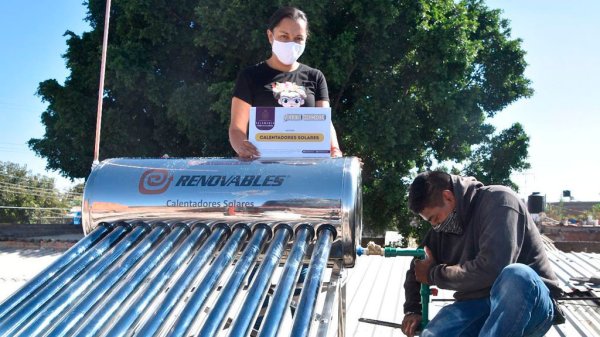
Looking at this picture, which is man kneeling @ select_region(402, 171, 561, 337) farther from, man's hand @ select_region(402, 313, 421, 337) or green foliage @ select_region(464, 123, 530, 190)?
green foliage @ select_region(464, 123, 530, 190)

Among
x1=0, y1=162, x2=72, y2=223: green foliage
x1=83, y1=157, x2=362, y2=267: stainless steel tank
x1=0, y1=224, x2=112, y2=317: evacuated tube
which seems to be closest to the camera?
x1=0, y1=224, x2=112, y2=317: evacuated tube

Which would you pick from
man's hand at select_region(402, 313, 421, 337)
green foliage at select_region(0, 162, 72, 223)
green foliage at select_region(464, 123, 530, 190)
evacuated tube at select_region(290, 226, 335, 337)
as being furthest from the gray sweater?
green foliage at select_region(0, 162, 72, 223)

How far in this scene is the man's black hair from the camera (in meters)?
2.60

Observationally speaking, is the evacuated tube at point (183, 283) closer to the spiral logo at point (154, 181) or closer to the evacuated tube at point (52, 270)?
the spiral logo at point (154, 181)

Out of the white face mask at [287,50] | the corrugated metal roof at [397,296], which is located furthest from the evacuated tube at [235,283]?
the corrugated metal roof at [397,296]

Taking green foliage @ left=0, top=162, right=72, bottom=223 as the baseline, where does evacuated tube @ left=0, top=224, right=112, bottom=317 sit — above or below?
above

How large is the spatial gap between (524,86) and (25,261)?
14375mm

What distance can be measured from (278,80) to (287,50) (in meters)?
0.18

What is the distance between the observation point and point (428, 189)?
2.60 meters

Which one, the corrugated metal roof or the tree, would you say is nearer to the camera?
the corrugated metal roof

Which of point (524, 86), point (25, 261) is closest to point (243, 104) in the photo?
point (25, 261)

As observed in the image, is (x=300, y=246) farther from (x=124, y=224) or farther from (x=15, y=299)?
(x=15, y=299)

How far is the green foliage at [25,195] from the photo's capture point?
49406 millimetres

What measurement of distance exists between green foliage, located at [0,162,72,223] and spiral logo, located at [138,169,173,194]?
50.3m
